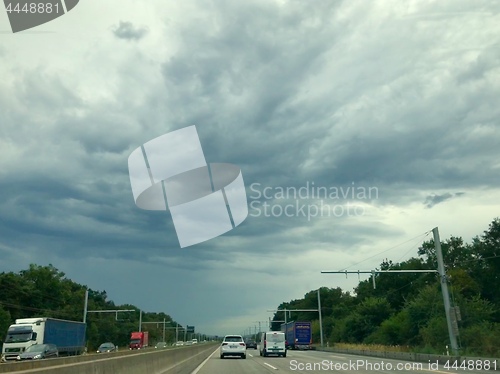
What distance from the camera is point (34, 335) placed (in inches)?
1731

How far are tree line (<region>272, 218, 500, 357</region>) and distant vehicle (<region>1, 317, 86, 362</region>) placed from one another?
30.1 meters

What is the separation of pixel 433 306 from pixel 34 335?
41.5 meters

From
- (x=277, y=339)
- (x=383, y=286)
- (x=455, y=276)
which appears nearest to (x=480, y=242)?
(x=455, y=276)

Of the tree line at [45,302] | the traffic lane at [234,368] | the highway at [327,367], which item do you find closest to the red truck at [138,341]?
the tree line at [45,302]

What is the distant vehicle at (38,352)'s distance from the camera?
37547mm

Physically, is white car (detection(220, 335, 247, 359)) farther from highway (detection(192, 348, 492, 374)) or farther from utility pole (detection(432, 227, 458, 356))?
utility pole (detection(432, 227, 458, 356))

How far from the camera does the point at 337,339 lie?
100375 mm

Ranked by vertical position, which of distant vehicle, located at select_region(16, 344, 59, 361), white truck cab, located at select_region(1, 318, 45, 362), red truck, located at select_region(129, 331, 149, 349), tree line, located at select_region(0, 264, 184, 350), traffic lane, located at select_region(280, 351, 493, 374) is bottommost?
traffic lane, located at select_region(280, 351, 493, 374)

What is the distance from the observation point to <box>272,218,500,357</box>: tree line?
48112mm

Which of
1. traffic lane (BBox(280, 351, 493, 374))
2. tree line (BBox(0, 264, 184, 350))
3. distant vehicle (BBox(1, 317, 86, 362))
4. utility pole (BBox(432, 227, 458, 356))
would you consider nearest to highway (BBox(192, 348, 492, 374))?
traffic lane (BBox(280, 351, 493, 374))

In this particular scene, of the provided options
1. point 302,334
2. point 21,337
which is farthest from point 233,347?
point 302,334

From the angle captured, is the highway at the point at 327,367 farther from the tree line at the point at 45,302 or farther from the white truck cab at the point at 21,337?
the tree line at the point at 45,302

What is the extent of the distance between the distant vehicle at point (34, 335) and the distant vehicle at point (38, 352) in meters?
2.15

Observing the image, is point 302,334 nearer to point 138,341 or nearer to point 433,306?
point 433,306
